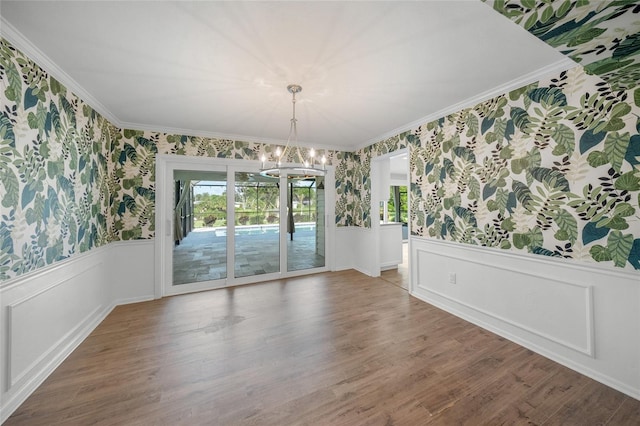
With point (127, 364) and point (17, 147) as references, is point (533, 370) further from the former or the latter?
point (17, 147)

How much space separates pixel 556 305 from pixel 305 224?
3.83m

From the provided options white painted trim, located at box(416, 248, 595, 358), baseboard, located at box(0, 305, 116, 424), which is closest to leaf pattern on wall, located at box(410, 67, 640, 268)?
white painted trim, located at box(416, 248, 595, 358)

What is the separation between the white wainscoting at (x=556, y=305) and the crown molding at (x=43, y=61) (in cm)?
440

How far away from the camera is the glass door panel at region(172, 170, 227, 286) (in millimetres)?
3930

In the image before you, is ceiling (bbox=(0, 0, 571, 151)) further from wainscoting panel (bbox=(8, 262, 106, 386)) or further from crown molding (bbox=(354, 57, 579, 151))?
wainscoting panel (bbox=(8, 262, 106, 386))

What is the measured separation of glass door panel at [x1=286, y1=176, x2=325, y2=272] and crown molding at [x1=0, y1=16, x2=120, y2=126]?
9.55 ft

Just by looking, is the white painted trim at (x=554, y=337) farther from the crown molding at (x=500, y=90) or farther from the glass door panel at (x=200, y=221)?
the glass door panel at (x=200, y=221)

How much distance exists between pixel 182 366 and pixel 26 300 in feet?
4.06

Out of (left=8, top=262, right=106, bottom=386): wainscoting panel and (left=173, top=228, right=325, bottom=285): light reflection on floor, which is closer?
(left=8, top=262, right=106, bottom=386): wainscoting panel

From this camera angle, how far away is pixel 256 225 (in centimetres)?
432

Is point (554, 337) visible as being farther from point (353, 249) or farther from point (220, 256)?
point (220, 256)

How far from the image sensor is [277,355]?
7.07ft

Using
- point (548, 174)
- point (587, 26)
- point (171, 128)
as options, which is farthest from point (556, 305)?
point (171, 128)

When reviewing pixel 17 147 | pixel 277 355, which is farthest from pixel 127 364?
pixel 17 147
